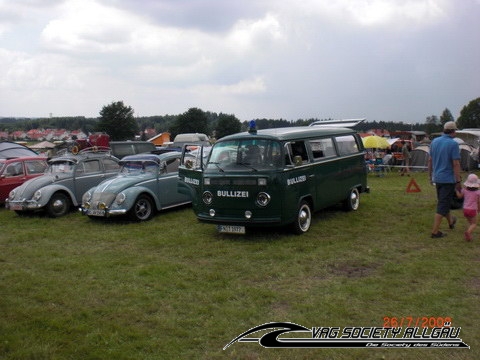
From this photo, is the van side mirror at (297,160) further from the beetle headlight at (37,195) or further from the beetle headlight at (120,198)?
the beetle headlight at (37,195)

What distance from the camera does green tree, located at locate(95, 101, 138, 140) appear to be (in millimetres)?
75312

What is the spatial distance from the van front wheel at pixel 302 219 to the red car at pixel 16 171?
968 centimetres

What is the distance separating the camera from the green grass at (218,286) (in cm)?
443

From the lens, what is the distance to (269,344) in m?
4.39

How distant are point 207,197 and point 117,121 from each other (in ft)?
234

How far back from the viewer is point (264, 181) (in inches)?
317

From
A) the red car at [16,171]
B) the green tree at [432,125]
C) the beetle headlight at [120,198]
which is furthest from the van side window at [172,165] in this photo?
the green tree at [432,125]

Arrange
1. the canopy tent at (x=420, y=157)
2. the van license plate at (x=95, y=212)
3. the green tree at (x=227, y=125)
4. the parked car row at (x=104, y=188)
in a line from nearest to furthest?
1. the van license plate at (x=95, y=212)
2. the parked car row at (x=104, y=188)
3. the canopy tent at (x=420, y=157)
4. the green tree at (x=227, y=125)

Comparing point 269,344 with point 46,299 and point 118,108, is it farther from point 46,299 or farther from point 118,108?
point 118,108

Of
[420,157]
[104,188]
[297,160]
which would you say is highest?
[297,160]

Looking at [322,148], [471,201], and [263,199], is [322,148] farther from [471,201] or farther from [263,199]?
[471,201]

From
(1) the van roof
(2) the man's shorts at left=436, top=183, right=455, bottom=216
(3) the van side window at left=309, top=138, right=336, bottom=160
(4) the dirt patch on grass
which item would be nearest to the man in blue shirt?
(2) the man's shorts at left=436, top=183, right=455, bottom=216

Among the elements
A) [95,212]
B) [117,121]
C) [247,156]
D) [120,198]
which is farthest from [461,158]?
[117,121]

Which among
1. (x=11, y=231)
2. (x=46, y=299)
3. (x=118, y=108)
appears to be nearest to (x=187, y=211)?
(x=11, y=231)
